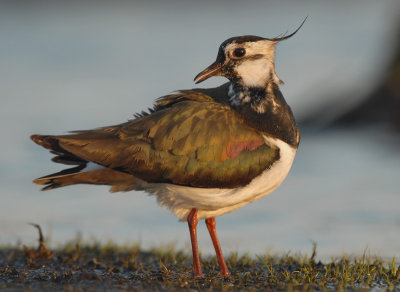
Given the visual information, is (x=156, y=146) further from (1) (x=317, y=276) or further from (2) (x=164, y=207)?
(1) (x=317, y=276)

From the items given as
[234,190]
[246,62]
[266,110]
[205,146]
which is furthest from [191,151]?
[246,62]

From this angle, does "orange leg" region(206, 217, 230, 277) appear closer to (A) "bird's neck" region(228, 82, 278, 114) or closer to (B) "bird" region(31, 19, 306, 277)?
(B) "bird" region(31, 19, 306, 277)

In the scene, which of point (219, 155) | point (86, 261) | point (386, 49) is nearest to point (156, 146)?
point (219, 155)

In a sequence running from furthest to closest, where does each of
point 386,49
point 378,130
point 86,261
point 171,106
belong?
point 386,49 < point 378,130 < point 86,261 < point 171,106

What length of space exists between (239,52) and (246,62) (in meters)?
0.14

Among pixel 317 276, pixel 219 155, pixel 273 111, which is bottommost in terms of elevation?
pixel 317 276

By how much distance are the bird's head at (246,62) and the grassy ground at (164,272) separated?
2.15 meters

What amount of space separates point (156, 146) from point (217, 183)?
29.9 inches

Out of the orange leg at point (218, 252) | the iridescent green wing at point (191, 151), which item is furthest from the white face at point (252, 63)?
the orange leg at point (218, 252)

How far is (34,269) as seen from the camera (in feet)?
22.9

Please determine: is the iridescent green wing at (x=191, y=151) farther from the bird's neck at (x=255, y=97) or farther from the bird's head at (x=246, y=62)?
the bird's head at (x=246, y=62)

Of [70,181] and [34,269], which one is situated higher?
[70,181]

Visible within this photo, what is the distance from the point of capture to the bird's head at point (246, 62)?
686cm

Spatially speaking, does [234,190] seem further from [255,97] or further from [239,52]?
[239,52]
